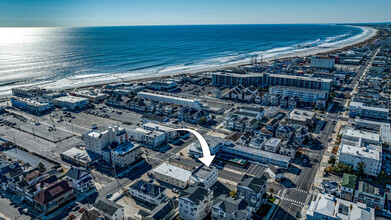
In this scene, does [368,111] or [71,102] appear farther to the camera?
[71,102]

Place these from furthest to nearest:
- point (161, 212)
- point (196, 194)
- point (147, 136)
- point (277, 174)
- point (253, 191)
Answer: point (147, 136)
point (277, 174)
point (253, 191)
point (196, 194)
point (161, 212)

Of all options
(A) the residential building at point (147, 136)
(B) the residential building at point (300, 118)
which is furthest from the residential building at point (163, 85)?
(B) the residential building at point (300, 118)

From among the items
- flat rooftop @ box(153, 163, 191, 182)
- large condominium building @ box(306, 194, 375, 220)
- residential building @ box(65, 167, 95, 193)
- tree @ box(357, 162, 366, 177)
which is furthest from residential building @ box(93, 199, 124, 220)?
tree @ box(357, 162, 366, 177)

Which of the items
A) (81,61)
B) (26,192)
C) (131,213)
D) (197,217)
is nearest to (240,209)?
(197,217)

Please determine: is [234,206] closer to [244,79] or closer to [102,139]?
[102,139]

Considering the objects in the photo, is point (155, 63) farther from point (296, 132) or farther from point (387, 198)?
point (387, 198)

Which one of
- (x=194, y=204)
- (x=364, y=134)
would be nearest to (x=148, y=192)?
(x=194, y=204)

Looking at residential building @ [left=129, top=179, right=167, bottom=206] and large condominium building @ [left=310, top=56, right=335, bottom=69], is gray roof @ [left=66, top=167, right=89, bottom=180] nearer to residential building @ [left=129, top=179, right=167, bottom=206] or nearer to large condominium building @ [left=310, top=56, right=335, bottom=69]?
residential building @ [left=129, top=179, right=167, bottom=206]

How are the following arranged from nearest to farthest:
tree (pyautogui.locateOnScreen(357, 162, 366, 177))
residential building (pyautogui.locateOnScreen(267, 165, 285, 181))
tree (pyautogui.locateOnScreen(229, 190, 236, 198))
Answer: tree (pyautogui.locateOnScreen(229, 190, 236, 198)), residential building (pyautogui.locateOnScreen(267, 165, 285, 181)), tree (pyautogui.locateOnScreen(357, 162, 366, 177))
